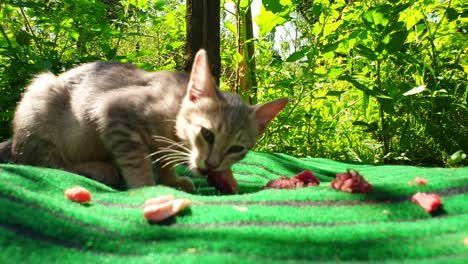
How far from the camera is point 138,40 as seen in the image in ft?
22.8

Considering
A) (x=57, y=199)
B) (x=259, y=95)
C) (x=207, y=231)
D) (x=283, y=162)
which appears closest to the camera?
(x=207, y=231)

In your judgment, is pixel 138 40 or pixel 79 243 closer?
pixel 79 243

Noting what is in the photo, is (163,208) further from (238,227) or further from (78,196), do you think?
(78,196)

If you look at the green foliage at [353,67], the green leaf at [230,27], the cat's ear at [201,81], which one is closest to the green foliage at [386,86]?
the green foliage at [353,67]

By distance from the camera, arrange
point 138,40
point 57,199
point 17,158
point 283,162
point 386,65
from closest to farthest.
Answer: point 57,199
point 17,158
point 283,162
point 386,65
point 138,40

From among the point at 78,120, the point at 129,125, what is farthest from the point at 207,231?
the point at 78,120

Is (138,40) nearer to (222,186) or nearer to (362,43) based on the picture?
(362,43)

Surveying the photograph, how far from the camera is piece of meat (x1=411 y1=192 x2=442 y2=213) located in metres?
1.58

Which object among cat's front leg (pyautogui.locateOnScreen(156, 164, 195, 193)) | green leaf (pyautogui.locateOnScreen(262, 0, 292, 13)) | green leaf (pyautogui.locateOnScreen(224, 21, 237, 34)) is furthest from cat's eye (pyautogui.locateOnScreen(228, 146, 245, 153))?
green leaf (pyautogui.locateOnScreen(224, 21, 237, 34))

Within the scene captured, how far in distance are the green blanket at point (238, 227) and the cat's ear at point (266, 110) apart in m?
0.74

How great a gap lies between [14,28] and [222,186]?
275 centimetres

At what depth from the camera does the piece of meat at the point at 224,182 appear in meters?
2.21

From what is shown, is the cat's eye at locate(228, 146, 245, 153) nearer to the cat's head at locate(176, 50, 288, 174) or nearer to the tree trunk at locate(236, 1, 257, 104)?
the cat's head at locate(176, 50, 288, 174)

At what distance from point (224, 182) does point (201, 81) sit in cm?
54
